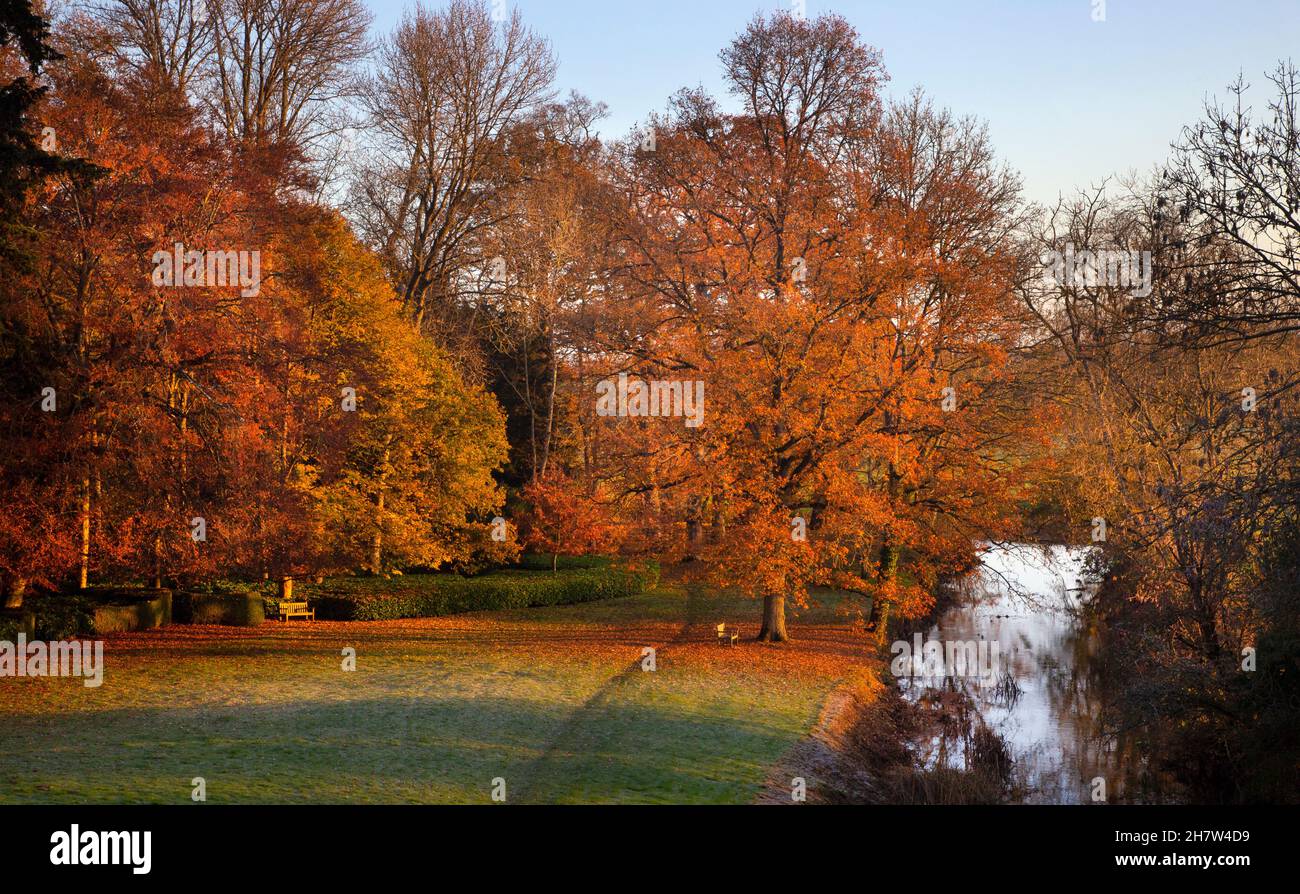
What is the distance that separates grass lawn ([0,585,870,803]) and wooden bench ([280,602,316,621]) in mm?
541

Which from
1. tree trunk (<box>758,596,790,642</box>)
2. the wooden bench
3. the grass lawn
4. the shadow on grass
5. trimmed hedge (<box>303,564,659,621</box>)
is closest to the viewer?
the shadow on grass

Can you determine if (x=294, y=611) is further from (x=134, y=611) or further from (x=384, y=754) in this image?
(x=384, y=754)

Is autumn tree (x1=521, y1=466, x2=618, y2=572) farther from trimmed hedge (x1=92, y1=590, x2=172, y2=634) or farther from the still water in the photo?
trimmed hedge (x1=92, y1=590, x2=172, y2=634)

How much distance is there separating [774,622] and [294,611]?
12686 millimetres

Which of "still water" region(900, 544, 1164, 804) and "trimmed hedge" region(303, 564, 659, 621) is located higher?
"trimmed hedge" region(303, 564, 659, 621)

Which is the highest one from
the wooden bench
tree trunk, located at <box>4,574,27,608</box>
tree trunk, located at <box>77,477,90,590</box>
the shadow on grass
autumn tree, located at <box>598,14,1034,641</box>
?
autumn tree, located at <box>598,14,1034,641</box>

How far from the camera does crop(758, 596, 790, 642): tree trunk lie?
81.1 feet

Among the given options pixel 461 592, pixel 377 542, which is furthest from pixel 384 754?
pixel 461 592

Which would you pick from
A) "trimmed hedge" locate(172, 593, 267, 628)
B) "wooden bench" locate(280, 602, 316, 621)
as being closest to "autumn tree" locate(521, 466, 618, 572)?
"wooden bench" locate(280, 602, 316, 621)

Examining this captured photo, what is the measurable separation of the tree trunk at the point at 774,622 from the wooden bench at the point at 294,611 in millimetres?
12109

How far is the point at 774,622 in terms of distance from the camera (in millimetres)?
24812

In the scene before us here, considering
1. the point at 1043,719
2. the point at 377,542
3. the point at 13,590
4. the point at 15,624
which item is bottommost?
the point at 1043,719

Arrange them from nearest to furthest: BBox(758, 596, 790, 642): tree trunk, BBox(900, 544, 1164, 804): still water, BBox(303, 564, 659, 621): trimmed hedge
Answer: BBox(900, 544, 1164, 804): still water, BBox(758, 596, 790, 642): tree trunk, BBox(303, 564, 659, 621): trimmed hedge
